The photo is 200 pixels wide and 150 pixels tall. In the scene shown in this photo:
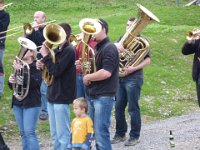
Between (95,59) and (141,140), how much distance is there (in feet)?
7.82

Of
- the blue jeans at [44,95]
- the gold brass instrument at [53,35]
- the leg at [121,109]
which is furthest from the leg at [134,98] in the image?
the blue jeans at [44,95]

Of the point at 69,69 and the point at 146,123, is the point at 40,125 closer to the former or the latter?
the point at 146,123

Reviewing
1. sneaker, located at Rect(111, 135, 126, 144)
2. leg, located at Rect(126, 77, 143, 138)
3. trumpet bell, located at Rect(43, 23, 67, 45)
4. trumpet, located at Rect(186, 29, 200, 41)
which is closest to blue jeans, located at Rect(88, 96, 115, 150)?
trumpet bell, located at Rect(43, 23, 67, 45)

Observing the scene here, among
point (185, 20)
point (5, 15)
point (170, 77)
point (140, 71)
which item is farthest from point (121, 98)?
point (185, 20)

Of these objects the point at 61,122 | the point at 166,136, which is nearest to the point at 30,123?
the point at 61,122

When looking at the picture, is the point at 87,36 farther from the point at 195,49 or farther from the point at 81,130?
the point at 195,49

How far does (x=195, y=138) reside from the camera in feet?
32.6

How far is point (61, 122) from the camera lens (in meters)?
7.92

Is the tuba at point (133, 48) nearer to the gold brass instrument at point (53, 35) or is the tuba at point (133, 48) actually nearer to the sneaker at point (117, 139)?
the sneaker at point (117, 139)

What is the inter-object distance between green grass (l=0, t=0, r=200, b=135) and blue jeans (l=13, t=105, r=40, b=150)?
265 centimetres

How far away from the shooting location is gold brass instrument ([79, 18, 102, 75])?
318 inches

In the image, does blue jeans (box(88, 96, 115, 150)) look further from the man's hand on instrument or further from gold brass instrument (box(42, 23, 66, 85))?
the man's hand on instrument

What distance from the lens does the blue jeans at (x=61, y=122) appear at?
25.9 ft

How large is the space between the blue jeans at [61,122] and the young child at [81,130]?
101 millimetres
